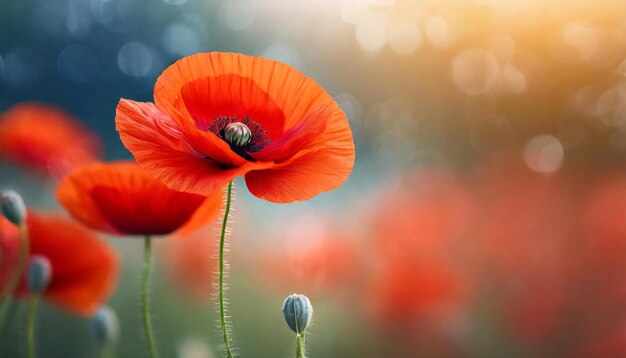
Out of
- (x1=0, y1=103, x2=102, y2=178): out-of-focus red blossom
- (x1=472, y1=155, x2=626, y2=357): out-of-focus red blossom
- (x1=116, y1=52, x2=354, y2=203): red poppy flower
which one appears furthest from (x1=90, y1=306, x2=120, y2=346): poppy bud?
(x1=472, y1=155, x2=626, y2=357): out-of-focus red blossom

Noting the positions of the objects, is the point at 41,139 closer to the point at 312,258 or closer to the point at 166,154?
the point at 312,258

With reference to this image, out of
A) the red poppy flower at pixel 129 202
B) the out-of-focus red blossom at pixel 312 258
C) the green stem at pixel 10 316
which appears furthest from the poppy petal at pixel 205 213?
the out-of-focus red blossom at pixel 312 258

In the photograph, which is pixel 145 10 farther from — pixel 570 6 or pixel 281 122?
pixel 281 122

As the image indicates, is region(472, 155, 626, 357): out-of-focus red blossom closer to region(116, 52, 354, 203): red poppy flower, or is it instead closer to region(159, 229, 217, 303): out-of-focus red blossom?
region(159, 229, 217, 303): out-of-focus red blossom

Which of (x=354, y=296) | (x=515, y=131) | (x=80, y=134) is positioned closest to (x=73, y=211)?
(x=80, y=134)

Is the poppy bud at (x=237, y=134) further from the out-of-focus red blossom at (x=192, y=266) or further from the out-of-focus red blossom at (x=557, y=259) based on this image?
the out-of-focus red blossom at (x=557, y=259)

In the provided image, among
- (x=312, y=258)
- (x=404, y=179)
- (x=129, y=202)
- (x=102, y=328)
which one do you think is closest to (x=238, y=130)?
(x=129, y=202)
